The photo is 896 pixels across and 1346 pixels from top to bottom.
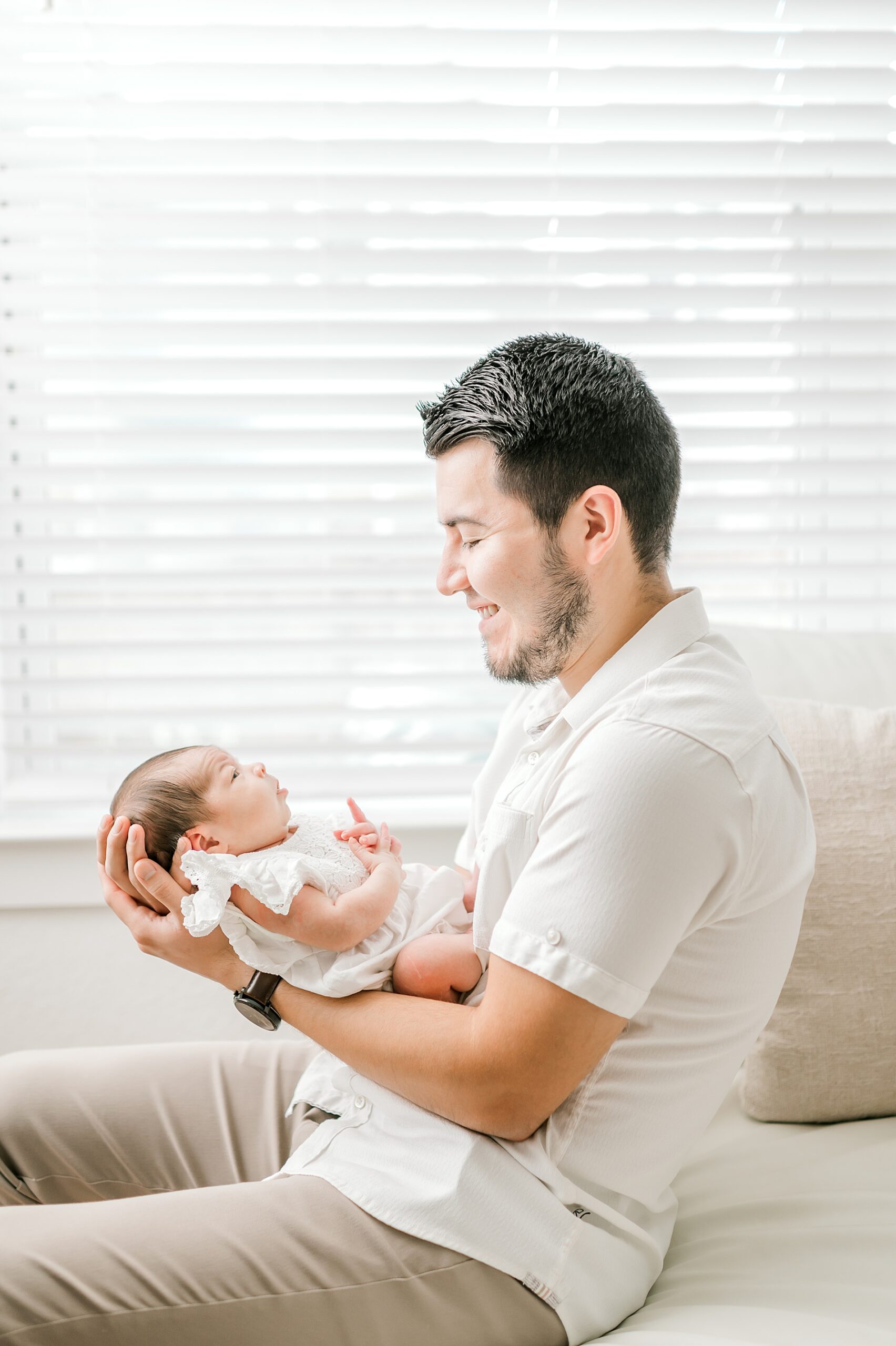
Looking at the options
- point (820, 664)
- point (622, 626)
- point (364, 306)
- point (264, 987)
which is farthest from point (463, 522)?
point (364, 306)

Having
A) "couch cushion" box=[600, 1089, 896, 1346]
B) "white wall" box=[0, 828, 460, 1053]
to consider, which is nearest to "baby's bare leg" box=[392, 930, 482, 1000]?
"couch cushion" box=[600, 1089, 896, 1346]

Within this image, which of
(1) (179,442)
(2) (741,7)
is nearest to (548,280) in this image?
(2) (741,7)

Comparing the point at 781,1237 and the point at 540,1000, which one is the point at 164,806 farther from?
the point at 781,1237

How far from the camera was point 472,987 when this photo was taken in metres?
1.13

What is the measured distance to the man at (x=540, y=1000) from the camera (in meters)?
0.89

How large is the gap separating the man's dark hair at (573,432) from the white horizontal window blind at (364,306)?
0.80m

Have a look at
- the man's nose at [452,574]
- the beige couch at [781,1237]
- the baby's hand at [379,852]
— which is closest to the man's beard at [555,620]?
the man's nose at [452,574]

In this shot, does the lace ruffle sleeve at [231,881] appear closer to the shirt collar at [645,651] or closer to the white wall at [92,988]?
the shirt collar at [645,651]

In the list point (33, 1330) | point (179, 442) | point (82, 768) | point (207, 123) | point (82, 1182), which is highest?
point (207, 123)

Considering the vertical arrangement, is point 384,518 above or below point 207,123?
below

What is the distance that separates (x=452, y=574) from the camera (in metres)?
1.24

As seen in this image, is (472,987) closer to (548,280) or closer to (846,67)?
(548,280)

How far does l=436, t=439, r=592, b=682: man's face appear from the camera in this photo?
1.09m

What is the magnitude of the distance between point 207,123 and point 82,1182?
178cm
